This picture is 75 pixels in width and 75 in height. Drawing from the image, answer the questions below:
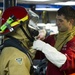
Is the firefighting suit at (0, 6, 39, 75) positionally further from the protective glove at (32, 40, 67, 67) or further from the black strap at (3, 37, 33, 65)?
the protective glove at (32, 40, 67, 67)

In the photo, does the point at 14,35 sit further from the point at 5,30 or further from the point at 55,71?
the point at 55,71

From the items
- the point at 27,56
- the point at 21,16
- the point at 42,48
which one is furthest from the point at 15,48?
the point at 42,48

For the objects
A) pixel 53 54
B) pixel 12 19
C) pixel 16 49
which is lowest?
pixel 53 54

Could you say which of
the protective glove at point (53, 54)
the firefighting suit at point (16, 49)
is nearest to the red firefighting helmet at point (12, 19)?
the firefighting suit at point (16, 49)

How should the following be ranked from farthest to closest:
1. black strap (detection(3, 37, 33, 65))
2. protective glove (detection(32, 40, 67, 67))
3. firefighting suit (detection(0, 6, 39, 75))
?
protective glove (detection(32, 40, 67, 67))
black strap (detection(3, 37, 33, 65))
firefighting suit (detection(0, 6, 39, 75))

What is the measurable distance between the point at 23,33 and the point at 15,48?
0.18 metres

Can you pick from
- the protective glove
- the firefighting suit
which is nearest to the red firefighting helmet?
the firefighting suit

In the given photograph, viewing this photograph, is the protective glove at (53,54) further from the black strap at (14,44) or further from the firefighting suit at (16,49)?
the black strap at (14,44)

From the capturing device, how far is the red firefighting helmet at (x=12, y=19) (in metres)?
1.77

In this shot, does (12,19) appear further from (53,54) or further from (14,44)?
(53,54)

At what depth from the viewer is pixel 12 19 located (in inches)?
69.9

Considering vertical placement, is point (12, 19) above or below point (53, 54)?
above

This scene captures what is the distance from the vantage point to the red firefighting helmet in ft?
5.80

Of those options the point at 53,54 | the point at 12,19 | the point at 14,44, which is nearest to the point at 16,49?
the point at 14,44
